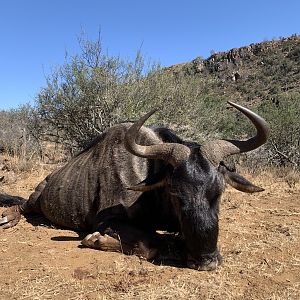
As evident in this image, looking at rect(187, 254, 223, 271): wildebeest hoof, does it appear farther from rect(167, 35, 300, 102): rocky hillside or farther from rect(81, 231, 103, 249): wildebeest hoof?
rect(167, 35, 300, 102): rocky hillside

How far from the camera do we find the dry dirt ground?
11.4 feet

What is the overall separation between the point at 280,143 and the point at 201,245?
1121 cm

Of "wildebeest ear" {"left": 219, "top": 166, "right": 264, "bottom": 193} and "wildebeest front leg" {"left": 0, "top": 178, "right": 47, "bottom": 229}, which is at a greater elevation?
"wildebeest ear" {"left": 219, "top": 166, "right": 264, "bottom": 193}

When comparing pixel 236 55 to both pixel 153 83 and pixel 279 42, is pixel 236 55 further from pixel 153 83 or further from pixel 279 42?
pixel 153 83

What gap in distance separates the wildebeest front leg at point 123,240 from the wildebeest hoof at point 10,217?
1759 mm

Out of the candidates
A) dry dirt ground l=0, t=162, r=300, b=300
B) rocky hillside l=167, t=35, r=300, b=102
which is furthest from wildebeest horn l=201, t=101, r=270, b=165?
rocky hillside l=167, t=35, r=300, b=102

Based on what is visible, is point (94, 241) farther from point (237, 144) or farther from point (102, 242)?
point (237, 144)

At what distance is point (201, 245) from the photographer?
3838mm

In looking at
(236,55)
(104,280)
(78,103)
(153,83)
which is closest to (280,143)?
(153,83)

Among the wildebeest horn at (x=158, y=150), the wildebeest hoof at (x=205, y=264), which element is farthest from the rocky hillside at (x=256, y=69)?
the wildebeest hoof at (x=205, y=264)

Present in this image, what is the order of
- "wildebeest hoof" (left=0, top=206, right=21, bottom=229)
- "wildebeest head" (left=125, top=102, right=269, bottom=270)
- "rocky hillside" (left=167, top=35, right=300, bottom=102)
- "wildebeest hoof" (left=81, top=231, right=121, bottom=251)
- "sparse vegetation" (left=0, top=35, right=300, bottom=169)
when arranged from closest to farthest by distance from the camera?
"wildebeest head" (left=125, top=102, right=269, bottom=270) → "wildebeest hoof" (left=81, top=231, right=121, bottom=251) → "wildebeest hoof" (left=0, top=206, right=21, bottom=229) → "sparse vegetation" (left=0, top=35, right=300, bottom=169) → "rocky hillside" (left=167, top=35, right=300, bottom=102)

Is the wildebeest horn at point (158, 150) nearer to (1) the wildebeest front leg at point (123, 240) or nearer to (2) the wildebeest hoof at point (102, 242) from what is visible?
(1) the wildebeest front leg at point (123, 240)

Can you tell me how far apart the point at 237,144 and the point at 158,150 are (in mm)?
840

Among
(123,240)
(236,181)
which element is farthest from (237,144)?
(123,240)
